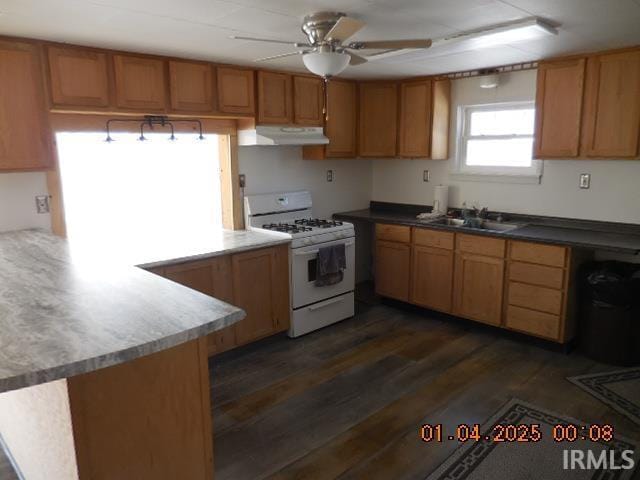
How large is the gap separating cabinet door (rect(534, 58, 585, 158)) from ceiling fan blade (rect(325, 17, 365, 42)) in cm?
223

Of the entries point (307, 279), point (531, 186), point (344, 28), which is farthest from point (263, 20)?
point (531, 186)

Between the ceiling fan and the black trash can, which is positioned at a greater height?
the ceiling fan

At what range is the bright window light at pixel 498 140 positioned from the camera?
4293 millimetres

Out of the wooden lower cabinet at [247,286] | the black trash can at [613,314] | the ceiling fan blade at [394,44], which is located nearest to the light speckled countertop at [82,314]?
the wooden lower cabinet at [247,286]

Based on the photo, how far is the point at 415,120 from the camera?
185 inches

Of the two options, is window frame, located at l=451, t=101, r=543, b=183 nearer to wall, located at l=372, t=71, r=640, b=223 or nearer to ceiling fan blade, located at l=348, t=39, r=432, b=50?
wall, located at l=372, t=71, r=640, b=223

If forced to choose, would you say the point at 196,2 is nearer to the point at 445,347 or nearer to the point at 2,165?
the point at 2,165

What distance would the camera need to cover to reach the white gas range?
13.2 feet

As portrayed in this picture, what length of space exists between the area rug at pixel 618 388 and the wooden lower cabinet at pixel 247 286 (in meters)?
2.25

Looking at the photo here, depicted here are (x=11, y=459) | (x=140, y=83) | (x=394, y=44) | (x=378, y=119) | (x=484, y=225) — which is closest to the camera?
(x=394, y=44)

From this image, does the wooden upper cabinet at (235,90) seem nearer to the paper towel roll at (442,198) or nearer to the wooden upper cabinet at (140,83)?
the wooden upper cabinet at (140,83)

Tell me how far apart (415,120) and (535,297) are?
6.75ft

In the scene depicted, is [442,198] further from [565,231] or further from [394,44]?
[394,44]

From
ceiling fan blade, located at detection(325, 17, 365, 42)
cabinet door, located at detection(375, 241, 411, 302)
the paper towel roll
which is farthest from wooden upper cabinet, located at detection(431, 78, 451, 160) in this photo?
ceiling fan blade, located at detection(325, 17, 365, 42)
